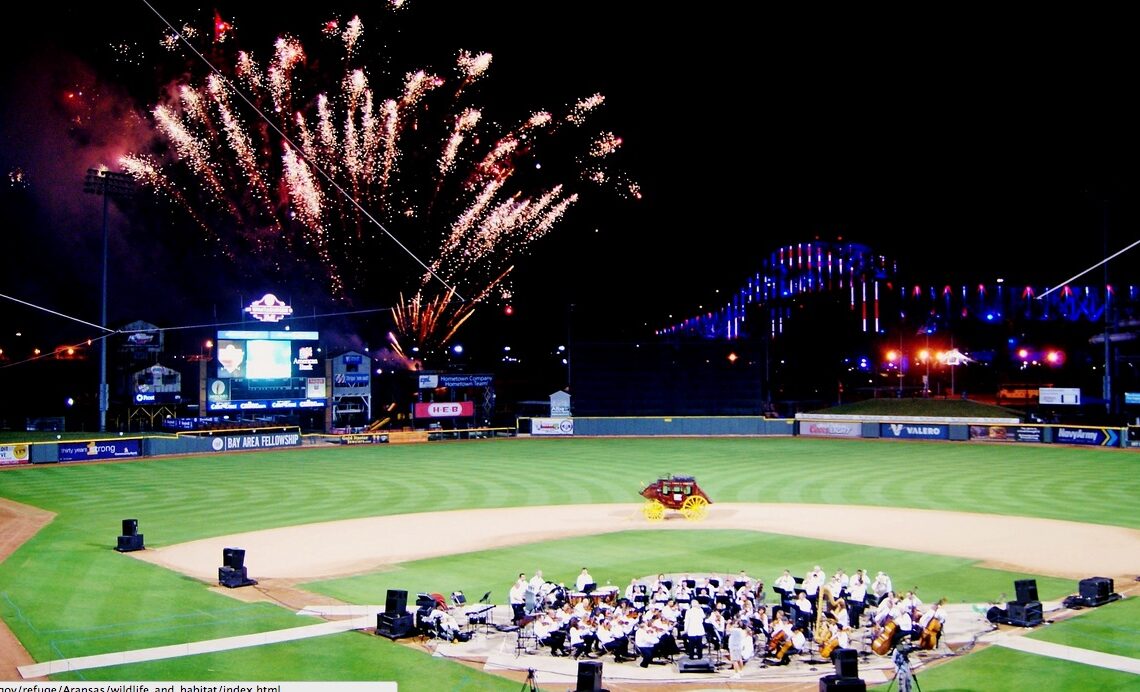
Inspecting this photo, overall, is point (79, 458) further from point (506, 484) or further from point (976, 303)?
point (976, 303)

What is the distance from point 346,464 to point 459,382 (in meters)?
21.2

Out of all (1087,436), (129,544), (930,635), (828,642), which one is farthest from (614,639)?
(1087,436)

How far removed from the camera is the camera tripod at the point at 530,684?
46.4ft

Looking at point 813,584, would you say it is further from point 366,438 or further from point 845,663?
point 366,438

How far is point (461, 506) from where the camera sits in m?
37.4

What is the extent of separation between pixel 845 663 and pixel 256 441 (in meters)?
54.9

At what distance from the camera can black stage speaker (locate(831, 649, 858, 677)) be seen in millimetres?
14234

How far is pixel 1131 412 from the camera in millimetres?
75500

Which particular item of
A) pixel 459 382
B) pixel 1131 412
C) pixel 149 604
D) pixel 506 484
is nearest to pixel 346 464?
pixel 506 484

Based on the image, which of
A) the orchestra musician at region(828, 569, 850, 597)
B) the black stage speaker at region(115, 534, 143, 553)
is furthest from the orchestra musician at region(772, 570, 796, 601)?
the black stage speaker at region(115, 534, 143, 553)

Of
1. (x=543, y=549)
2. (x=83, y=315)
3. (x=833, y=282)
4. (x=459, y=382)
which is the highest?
(x=833, y=282)

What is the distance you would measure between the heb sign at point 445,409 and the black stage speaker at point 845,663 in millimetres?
61185

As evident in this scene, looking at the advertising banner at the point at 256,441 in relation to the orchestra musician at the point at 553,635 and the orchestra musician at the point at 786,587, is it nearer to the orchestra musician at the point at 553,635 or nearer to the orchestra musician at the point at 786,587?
the orchestra musician at the point at 553,635

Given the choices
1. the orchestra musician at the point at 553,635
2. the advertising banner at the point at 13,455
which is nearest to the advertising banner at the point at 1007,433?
the orchestra musician at the point at 553,635
